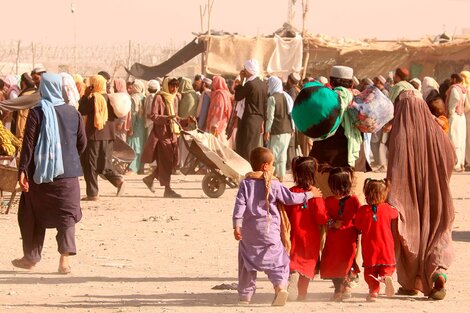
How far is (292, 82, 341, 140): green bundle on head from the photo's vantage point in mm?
9297

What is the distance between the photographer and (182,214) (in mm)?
15469

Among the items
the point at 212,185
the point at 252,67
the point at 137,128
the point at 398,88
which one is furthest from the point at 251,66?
the point at 398,88

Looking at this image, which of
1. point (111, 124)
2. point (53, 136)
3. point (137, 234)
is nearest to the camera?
point (53, 136)

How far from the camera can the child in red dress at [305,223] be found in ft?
29.6

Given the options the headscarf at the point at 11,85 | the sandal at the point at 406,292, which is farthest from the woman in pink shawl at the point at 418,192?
the headscarf at the point at 11,85

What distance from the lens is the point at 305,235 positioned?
29.7ft

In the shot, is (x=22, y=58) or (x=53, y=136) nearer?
(x=53, y=136)

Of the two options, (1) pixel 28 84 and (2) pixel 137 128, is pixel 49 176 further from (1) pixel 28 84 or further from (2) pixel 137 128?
(2) pixel 137 128

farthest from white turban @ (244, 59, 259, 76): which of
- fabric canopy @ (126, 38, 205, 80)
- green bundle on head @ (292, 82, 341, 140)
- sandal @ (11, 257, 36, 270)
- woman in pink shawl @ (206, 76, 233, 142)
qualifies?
fabric canopy @ (126, 38, 205, 80)

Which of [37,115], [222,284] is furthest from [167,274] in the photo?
[37,115]

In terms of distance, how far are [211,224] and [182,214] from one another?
1.18 m

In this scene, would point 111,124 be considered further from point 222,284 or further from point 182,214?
point 222,284

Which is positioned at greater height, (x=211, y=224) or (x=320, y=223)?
(x=320, y=223)

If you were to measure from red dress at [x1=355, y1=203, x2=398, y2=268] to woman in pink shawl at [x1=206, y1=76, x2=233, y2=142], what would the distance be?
1225cm
